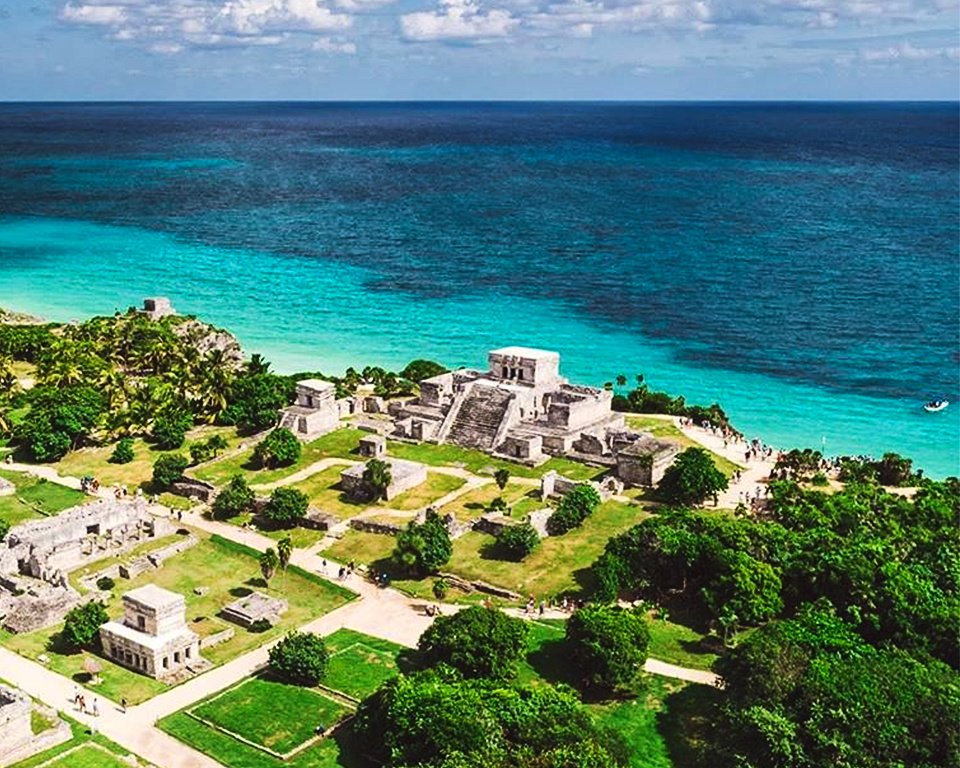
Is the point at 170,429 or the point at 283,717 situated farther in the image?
the point at 170,429

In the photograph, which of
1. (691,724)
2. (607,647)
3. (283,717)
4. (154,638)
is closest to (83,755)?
(154,638)

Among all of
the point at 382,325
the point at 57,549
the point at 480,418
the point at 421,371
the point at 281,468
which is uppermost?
the point at 421,371

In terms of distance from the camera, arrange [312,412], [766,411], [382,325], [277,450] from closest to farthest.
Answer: [277,450] < [312,412] < [766,411] < [382,325]

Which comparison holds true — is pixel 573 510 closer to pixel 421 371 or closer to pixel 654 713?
pixel 654 713

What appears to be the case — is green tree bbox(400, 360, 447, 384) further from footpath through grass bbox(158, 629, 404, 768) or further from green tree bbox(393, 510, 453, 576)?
footpath through grass bbox(158, 629, 404, 768)

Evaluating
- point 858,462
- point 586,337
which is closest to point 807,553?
point 858,462

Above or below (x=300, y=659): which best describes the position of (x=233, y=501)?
above

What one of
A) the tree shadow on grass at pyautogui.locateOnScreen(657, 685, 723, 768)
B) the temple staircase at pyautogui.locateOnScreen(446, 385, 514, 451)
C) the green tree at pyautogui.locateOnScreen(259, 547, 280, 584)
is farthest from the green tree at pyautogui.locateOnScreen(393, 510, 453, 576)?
the temple staircase at pyautogui.locateOnScreen(446, 385, 514, 451)

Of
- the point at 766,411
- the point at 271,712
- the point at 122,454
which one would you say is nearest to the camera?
the point at 271,712
